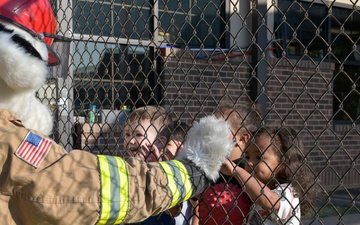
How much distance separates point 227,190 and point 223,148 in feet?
1.84

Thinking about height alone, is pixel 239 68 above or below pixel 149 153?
below

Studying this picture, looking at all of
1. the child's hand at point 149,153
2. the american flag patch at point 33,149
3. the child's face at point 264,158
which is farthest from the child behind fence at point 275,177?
the american flag patch at point 33,149

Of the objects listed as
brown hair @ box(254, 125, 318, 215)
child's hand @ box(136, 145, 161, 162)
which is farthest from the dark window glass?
brown hair @ box(254, 125, 318, 215)

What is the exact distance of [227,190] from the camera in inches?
106

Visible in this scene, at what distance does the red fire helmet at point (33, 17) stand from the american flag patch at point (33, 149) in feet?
1.76

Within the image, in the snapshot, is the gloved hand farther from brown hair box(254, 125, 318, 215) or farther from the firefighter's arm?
brown hair box(254, 125, 318, 215)

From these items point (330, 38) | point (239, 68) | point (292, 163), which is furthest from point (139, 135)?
point (330, 38)

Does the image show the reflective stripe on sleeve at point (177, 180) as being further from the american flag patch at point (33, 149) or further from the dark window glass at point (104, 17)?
the dark window glass at point (104, 17)

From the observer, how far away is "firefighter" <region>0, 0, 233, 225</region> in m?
1.86

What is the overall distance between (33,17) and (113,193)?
935 mm

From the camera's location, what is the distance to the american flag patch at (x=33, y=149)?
1.87 m

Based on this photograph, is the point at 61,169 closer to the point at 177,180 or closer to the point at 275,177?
the point at 177,180

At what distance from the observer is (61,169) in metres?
1.89

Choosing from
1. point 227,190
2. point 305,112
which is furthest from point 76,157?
A: point 305,112
